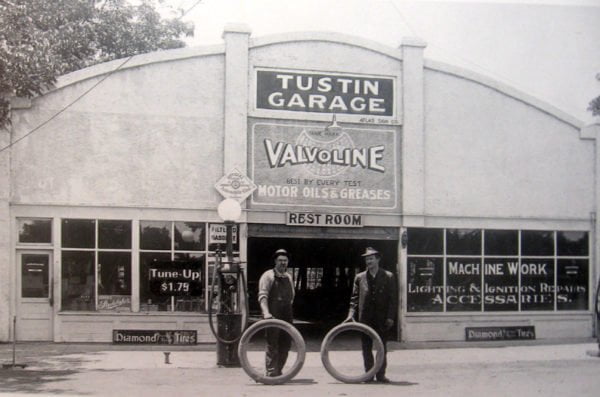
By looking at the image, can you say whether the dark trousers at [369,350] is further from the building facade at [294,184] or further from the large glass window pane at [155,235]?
the large glass window pane at [155,235]

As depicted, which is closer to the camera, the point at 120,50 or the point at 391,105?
the point at 391,105

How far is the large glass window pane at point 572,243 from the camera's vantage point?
59.5ft

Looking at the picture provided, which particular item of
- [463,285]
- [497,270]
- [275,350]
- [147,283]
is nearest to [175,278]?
[147,283]

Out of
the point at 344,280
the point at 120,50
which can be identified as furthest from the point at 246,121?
the point at 344,280

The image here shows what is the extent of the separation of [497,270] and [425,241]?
181 centimetres

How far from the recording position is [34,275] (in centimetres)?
1598

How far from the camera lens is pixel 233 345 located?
12.9 m

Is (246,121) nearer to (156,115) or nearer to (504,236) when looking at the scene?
(156,115)

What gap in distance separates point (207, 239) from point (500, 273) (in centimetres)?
658

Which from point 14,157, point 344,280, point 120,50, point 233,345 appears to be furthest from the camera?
point 344,280

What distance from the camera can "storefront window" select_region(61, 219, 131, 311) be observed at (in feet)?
52.7

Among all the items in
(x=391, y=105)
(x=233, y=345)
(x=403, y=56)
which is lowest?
(x=233, y=345)

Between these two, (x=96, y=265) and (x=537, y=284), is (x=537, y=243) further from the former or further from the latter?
(x=96, y=265)

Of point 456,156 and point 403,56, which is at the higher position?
point 403,56
